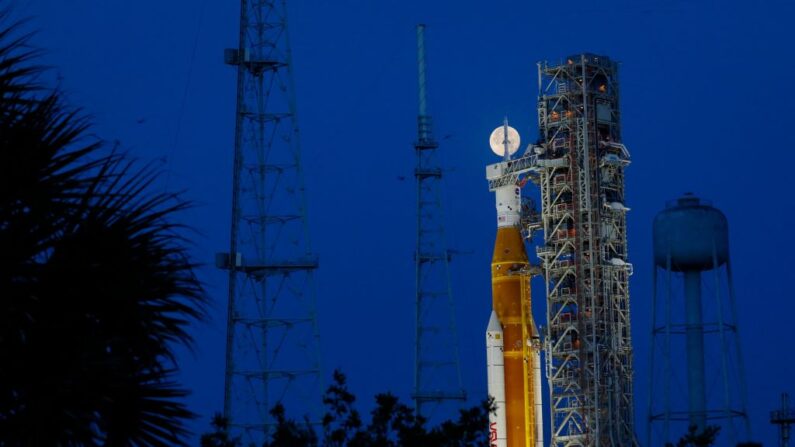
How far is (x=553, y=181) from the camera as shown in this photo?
6994 cm

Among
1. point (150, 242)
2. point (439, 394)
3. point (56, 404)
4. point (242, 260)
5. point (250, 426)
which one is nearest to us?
point (56, 404)

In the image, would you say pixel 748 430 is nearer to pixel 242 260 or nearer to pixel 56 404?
pixel 242 260

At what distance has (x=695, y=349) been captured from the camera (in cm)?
5472

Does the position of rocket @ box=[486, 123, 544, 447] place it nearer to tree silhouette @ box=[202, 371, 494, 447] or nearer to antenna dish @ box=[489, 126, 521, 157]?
antenna dish @ box=[489, 126, 521, 157]

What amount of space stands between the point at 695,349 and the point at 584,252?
46.1 feet

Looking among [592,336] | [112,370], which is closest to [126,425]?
[112,370]

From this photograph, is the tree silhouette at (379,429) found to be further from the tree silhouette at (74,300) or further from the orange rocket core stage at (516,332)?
the orange rocket core stage at (516,332)

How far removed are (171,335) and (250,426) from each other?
3834 cm

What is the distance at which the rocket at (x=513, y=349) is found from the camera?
69.2 m

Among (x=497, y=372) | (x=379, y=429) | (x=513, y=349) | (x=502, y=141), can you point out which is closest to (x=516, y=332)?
(x=513, y=349)

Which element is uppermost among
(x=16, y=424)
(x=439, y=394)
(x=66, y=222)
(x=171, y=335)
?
(x=439, y=394)

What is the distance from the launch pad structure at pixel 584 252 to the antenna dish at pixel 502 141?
164 inches

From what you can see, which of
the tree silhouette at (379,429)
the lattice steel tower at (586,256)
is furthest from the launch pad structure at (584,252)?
the tree silhouette at (379,429)

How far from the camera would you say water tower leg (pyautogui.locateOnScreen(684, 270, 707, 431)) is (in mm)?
54094
